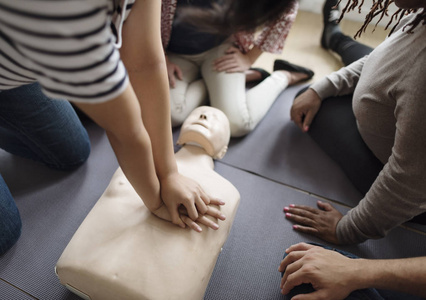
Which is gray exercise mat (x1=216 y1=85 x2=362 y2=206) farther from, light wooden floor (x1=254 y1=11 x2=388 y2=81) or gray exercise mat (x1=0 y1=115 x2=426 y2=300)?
light wooden floor (x1=254 y1=11 x2=388 y2=81)

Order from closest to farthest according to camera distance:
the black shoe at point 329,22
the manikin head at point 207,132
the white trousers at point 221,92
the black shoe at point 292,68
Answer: the manikin head at point 207,132 < the white trousers at point 221,92 < the black shoe at point 292,68 < the black shoe at point 329,22

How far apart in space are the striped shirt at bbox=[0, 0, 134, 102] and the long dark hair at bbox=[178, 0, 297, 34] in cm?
14

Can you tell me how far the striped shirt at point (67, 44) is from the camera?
32 centimetres

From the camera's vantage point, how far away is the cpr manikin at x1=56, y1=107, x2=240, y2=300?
24.5 inches

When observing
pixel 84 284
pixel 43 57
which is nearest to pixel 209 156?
pixel 84 284

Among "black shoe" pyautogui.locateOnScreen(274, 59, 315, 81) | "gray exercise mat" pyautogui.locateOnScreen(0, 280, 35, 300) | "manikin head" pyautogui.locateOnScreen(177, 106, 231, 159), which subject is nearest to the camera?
"gray exercise mat" pyautogui.locateOnScreen(0, 280, 35, 300)

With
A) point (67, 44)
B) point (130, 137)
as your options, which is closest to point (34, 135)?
point (130, 137)

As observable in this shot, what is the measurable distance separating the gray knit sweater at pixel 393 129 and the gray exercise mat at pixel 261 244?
6.6 inches

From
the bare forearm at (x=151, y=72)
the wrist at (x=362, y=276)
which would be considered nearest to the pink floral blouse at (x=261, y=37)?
the bare forearm at (x=151, y=72)

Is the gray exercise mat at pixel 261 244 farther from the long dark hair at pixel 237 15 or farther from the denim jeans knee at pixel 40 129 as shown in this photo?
the long dark hair at pixel 237 15

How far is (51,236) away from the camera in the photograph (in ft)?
2.93

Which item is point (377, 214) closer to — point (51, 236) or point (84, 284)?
point (84, 284)

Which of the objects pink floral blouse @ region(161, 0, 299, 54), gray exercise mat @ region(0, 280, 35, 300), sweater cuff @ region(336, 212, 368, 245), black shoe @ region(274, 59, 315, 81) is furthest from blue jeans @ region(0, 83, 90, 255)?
black shoe @ region(274, 59, 315, 81)

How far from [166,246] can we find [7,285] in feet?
1.66
